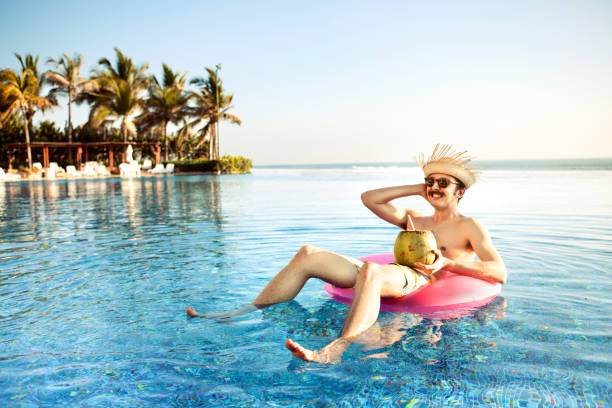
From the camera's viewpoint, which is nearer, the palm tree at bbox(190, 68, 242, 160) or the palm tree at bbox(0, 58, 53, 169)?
the palm tree at bbox(0, 58, 53, 169)

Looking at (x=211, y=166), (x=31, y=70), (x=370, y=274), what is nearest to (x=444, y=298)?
(x=370, y=274)

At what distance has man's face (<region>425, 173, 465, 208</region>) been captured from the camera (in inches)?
129

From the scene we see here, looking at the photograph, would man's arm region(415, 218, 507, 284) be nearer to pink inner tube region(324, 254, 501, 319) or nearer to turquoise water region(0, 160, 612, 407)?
pink inner tube region(324, 254, 501, 319)

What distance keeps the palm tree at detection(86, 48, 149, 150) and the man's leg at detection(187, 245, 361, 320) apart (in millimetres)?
32355

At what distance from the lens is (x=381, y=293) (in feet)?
9.43

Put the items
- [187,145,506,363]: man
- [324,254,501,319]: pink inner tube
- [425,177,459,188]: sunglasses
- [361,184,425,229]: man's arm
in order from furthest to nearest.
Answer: [361,184,425,229]: man's arm < [425,177,459,188]: sunglasses < [324,254,501,319]: pink inner tube < [187,145,506,363]: man

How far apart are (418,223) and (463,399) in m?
1.68

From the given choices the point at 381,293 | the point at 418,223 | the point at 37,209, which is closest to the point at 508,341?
the point at 381,293

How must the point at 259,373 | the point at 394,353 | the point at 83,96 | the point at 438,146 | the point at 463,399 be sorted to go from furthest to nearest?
1. the point at 83,96
2. the point at 438,146
3. the point at 394,353
4. the point at 259,373
5. the point at 463,399

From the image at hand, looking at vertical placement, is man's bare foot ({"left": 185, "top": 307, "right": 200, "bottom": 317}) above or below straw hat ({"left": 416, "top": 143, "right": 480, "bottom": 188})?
below

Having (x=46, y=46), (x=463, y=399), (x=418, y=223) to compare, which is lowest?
(x=463, y=399)

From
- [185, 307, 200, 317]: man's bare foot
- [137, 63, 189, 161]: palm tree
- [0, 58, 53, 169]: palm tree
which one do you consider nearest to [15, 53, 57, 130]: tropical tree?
[0, 58, 53, 169]: palm tree

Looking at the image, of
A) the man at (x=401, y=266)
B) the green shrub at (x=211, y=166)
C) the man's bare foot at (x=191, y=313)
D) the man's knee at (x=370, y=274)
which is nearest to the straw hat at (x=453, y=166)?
the man at (x=401, y=266)

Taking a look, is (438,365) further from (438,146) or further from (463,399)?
(438,146)
